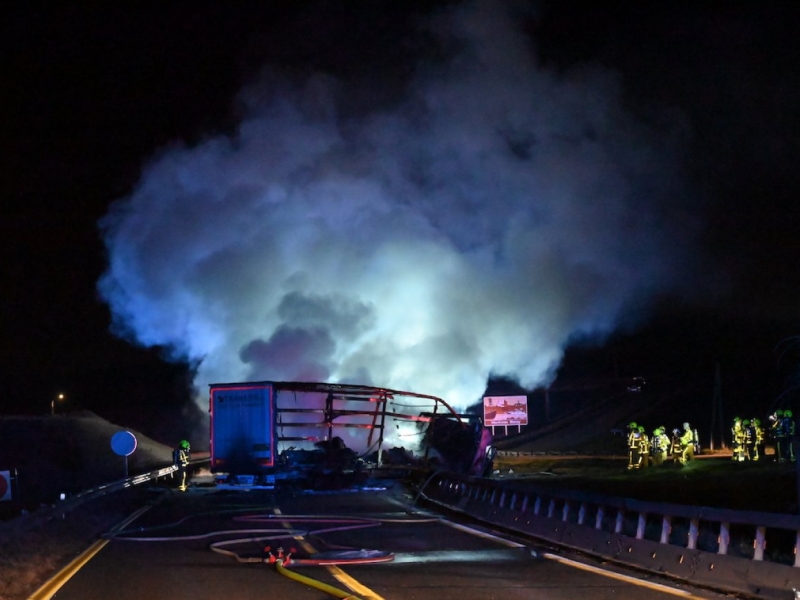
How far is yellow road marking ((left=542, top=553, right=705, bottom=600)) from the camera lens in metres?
9.56

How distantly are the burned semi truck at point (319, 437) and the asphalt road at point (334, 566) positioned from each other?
676 centimetres

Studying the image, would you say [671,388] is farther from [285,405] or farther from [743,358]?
[285,405]

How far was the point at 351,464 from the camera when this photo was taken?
26.7 m

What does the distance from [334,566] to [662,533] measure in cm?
401

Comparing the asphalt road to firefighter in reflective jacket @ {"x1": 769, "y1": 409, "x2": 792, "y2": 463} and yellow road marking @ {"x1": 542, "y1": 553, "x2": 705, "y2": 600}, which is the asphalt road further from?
firefighter in reflective jacket @ {"x1": 769, "y1": 409, "x2": 792, "y2": 463}

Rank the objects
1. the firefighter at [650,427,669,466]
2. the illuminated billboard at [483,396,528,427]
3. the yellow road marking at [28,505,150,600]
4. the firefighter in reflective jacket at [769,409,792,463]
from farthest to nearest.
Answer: the illuminated billboard at [483,396,528,427] → the firefighter at [650,427,669,466] → the firefighter in reflective jacket at [769,409,792,463] → the yellow road marking at [28,505,150,600]

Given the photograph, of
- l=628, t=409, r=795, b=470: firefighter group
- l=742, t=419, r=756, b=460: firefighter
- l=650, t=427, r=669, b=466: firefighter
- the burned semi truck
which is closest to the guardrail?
the burned semi truck

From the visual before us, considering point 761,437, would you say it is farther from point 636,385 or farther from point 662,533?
point 636,385

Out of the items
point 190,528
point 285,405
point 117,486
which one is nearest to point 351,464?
point 285,405

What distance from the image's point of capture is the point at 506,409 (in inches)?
2112

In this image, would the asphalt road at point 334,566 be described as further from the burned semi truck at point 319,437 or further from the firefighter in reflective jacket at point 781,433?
the firefighter in reflective jacket at point 781,433

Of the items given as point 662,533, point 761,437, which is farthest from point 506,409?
point 662,533

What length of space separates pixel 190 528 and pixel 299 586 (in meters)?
6.92

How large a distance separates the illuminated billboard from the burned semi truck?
81.0 feet
